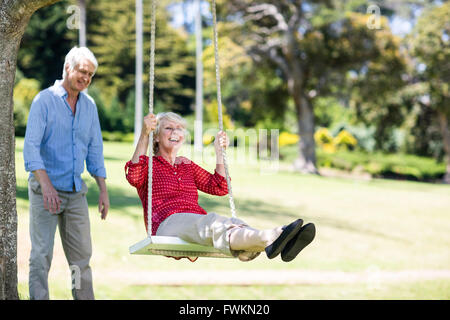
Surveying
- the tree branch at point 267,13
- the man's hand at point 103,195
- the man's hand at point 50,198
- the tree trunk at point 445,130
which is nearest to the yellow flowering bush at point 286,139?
the tree trunk at point 445,130

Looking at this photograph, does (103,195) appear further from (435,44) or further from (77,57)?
(435,44)

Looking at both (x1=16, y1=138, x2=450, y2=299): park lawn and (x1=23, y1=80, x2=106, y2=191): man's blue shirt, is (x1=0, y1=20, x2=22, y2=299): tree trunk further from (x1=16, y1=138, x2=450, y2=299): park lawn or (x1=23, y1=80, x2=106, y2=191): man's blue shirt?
(x1=16, y1=138, x2=450, y2=299): park lawn

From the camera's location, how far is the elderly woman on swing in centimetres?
295

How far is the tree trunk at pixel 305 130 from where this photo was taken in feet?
78.8

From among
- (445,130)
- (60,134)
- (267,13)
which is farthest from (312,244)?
(445,130)

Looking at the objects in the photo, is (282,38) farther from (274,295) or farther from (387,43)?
(274,295)

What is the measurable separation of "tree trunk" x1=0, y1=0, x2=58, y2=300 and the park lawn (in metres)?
2.42

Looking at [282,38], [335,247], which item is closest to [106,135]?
[282,38]

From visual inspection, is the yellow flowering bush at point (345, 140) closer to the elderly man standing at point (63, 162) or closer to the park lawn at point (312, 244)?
the park lawn at point (312, 244)

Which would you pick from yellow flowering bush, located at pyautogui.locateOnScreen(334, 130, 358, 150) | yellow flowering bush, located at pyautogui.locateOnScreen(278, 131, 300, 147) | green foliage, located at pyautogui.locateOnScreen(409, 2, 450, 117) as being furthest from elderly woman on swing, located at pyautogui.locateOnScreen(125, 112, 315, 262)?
yellow flowering bush, located at pyautogui.locateOnScreen(334, 130, 358, 150)

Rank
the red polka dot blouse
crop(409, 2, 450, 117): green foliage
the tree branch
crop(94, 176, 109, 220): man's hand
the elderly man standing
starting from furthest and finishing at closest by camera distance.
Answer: the tree branch → crop(409, 2, 450, 117): green foliage → crop(94, 176, 109, 220): man's hand → the elderly man standing → the red polka dot blouse

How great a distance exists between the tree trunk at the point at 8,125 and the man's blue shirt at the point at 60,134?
8.1 inches

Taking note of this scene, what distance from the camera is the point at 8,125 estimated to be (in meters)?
3.76

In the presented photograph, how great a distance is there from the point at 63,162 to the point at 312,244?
799 centimetres
